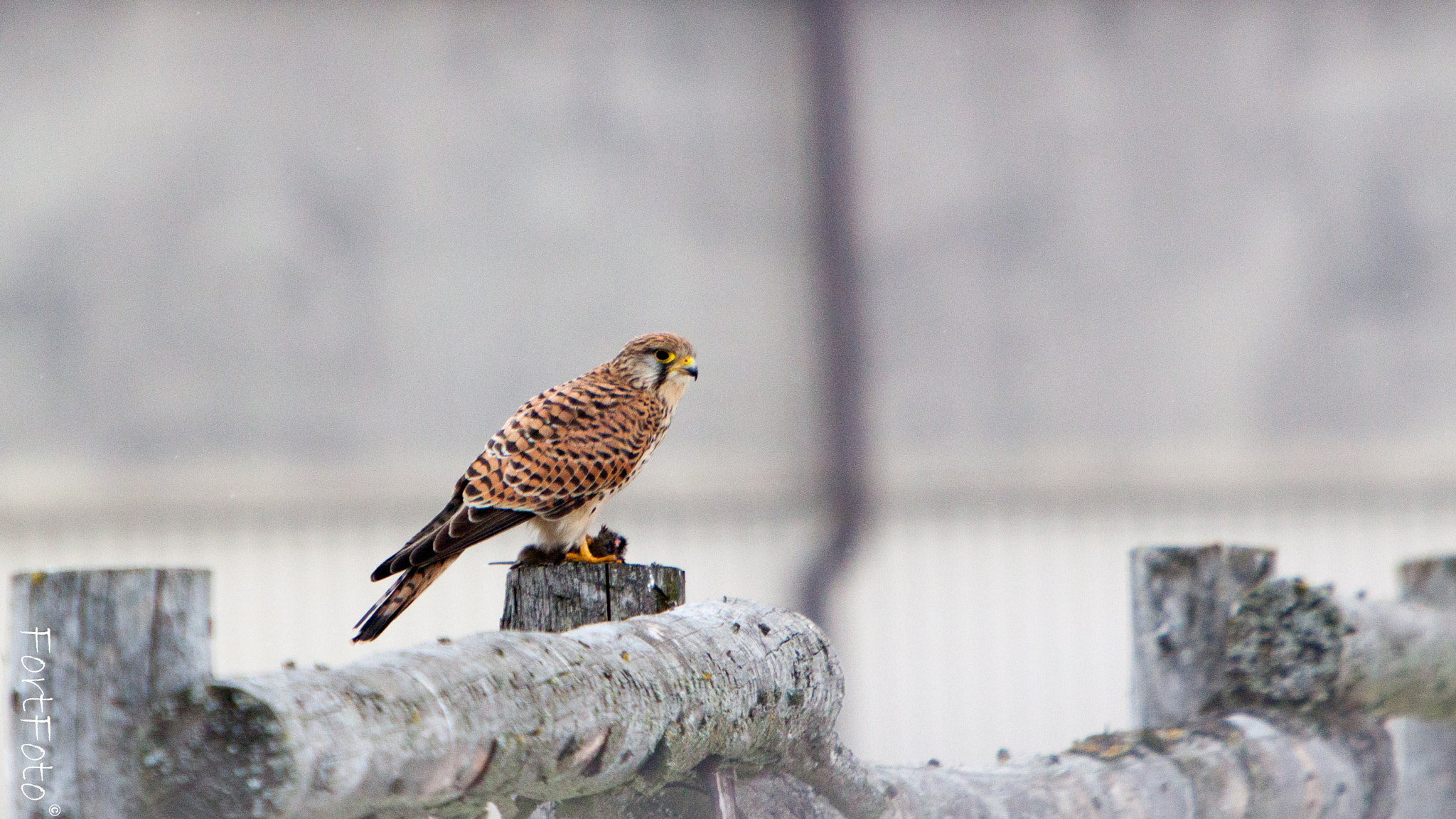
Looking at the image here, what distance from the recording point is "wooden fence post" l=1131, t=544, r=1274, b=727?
7.06 ft

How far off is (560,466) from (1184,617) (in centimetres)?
124

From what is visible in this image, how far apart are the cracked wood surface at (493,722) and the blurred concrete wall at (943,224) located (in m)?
3.02

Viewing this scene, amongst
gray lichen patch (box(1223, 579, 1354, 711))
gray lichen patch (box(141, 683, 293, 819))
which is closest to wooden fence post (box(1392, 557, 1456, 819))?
gray lichen patch (box(1223, 579, 1354, 711))

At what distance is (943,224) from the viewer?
15.5 feet

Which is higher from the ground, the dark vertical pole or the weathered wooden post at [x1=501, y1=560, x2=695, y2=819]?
the dark vertical pole

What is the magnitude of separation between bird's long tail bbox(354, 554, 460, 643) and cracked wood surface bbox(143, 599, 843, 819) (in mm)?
455

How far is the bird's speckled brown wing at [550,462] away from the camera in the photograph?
174cm

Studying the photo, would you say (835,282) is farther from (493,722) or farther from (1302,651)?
(493,722)

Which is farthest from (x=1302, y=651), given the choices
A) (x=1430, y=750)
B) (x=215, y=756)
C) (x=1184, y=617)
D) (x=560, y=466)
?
(x=215, y=756)

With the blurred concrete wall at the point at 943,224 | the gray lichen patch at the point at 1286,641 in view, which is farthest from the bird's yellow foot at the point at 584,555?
the blurred concrete wall at the point at 943,224

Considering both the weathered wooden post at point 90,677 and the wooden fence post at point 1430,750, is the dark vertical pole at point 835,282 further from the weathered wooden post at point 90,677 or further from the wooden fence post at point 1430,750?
the weathered wooden post at point 90,677

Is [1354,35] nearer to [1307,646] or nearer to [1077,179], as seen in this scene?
[1077,179]

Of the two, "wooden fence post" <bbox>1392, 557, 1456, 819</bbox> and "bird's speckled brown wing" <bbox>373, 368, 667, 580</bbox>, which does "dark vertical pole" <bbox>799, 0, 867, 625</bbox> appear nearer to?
"wooden fence post" <bbox>1392, 557, 1456, 819</bbox>

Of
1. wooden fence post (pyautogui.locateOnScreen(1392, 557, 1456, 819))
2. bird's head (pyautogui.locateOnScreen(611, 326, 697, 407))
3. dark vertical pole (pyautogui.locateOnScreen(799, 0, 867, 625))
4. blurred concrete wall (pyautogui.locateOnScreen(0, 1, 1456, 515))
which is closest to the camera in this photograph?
bird's head (pyautogui.locateOnScreen(611, 326, 697, 407))
